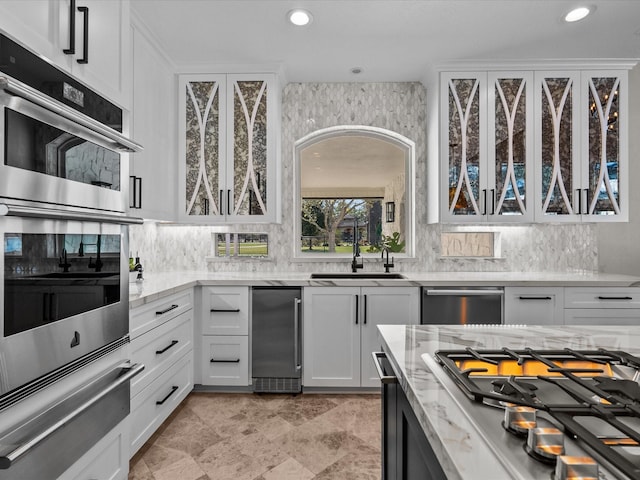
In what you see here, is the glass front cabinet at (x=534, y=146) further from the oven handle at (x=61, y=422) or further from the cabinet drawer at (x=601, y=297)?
the oven handle at (x=61, y=422)

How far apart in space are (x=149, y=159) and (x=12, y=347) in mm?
1917


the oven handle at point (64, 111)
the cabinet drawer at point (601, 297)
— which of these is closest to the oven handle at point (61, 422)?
the oven handle at point (64, 111)

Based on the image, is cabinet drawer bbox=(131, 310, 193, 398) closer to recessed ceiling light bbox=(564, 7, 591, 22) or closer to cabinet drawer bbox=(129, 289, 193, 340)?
cabinet drawer bbox=(129, 289, 193, 340)

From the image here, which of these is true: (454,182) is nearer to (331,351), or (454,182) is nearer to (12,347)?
(331,351)

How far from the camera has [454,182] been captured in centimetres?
303

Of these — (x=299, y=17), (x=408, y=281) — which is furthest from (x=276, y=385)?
(x=299, y=17)

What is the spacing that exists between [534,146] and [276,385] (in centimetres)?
283

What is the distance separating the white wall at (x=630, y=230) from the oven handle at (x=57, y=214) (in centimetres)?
383

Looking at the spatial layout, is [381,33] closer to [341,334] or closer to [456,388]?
[341,334]

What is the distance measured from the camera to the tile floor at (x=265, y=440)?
6.30 ft

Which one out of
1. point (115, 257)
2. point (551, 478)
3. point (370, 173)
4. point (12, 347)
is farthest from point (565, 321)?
point (12, 347)

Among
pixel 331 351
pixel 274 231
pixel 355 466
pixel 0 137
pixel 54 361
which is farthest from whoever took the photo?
pixel 274 231

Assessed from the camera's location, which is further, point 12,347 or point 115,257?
point 115,257

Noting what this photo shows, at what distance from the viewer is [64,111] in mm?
1104
